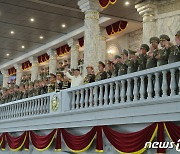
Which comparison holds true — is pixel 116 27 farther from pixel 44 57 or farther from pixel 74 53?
pixel 44 57

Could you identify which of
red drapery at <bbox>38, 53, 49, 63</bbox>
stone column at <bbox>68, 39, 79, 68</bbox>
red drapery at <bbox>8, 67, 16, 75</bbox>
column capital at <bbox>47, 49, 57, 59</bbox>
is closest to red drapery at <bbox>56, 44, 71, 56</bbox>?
column capital at <bbox>47, 49, 57, 59</bbox>

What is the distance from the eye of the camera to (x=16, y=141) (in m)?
13.8

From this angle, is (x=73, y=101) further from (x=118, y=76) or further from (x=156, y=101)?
(x=156, y=101)

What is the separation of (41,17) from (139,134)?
13050 millimetres

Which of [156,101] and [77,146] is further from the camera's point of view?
[77,146]

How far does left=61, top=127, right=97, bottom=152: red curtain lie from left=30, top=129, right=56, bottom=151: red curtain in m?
0.76

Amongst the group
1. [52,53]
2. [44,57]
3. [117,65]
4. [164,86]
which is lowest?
[164,86]

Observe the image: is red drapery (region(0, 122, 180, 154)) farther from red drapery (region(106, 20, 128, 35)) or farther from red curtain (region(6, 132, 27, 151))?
red drapery (region(106, 20, 128, 35))

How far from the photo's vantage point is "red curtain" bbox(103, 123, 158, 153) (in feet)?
25.3

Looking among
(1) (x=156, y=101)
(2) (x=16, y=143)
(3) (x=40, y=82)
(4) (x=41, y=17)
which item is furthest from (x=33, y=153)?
(4) (x=41, y=17)

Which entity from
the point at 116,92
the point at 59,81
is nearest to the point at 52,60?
the point at 59,81

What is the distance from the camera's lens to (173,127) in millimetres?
7141

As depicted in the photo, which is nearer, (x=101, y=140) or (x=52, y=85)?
(x=101, y=140)

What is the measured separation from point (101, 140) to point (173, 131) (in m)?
2.62
